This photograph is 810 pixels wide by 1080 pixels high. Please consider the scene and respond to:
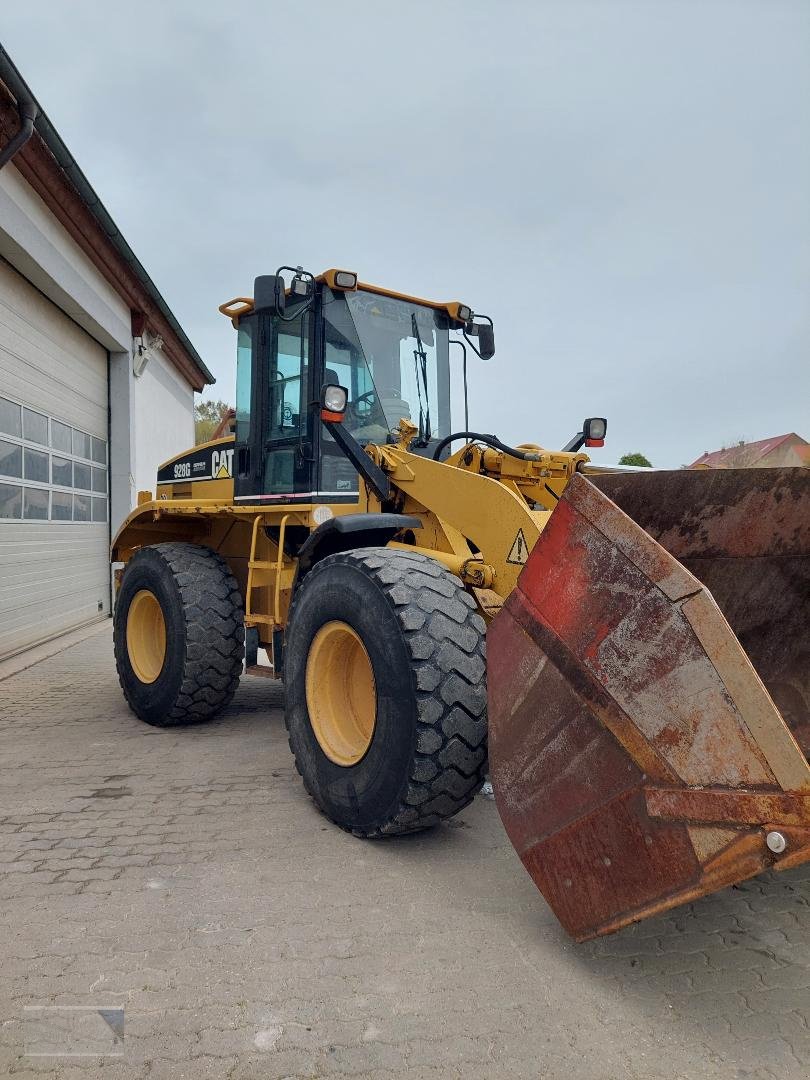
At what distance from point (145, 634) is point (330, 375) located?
250 cm

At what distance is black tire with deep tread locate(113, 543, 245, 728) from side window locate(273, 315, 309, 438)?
3.52 ft

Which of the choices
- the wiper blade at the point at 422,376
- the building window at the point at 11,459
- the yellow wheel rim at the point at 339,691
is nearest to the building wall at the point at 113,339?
the building window at the point at 11,459

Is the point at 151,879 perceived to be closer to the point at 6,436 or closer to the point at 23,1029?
the point at 23,1029

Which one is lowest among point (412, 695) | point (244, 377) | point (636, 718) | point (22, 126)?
point (412, 695)

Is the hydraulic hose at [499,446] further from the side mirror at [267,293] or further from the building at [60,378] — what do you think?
the building at [60,378]

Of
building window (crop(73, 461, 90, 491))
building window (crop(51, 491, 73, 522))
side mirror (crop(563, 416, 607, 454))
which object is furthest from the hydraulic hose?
building window (crop(73, 461, 90, 491))

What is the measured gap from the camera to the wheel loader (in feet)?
6.33

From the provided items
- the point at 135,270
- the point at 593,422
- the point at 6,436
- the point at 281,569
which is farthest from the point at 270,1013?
the point at 135,270

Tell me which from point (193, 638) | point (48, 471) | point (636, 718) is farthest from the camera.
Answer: point (48, 471)

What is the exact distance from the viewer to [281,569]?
4730mm

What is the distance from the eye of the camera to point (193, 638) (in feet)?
16.3

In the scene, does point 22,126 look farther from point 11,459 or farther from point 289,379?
point 289,379

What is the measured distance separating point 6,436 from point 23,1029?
294 inches

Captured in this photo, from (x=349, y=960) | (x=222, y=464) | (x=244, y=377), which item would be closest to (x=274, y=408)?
(x=244, y=377)
